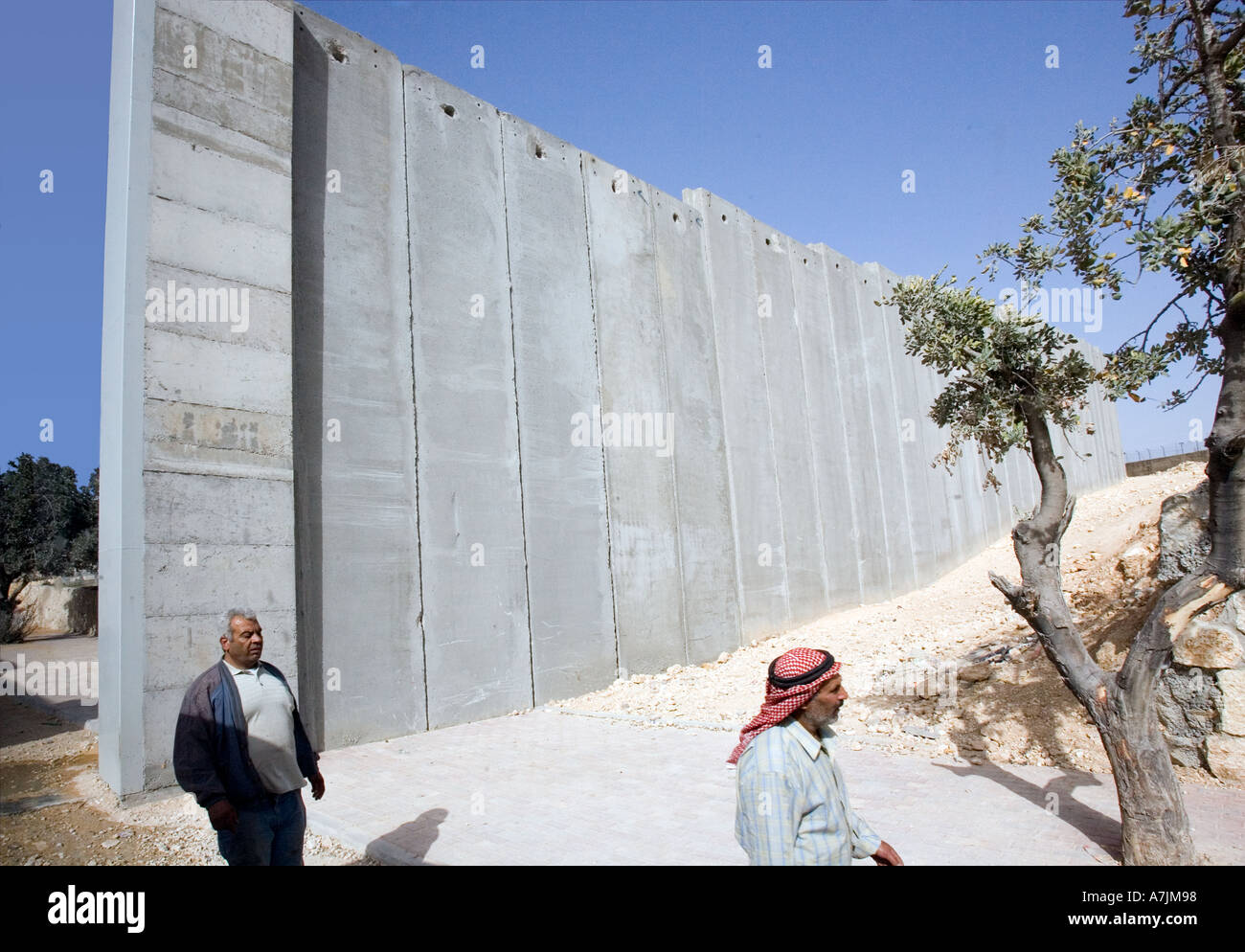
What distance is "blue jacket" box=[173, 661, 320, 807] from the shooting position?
3.62 m

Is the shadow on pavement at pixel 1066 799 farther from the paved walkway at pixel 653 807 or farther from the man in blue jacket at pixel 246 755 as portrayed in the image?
the man in blue jacket at pixel 246 755

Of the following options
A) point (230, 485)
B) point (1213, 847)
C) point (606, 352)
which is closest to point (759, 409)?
point (606, 352)

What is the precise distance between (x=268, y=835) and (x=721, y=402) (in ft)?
39.2

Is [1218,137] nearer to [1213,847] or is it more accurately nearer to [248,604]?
[1213,847]

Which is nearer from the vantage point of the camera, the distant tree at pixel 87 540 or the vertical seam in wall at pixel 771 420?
the vertical seam in wall at pixel 771 420

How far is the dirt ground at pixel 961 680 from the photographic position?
7.59 m

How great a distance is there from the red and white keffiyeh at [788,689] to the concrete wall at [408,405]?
19.3 ft

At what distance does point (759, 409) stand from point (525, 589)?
7.10 m

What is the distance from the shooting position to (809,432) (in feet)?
56.5

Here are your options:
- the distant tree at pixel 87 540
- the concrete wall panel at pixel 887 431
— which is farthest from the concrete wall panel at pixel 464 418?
the distant tree at pixel 87 540

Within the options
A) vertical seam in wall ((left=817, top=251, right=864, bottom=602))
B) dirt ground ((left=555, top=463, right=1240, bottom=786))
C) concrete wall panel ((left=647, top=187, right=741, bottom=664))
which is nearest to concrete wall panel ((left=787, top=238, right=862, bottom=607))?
vertical seam in wall ((left=817, top=251, right=864, bottom=602))

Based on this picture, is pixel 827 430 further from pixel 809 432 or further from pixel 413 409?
pixel 413 409

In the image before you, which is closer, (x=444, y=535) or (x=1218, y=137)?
(x=1218, y=137)
